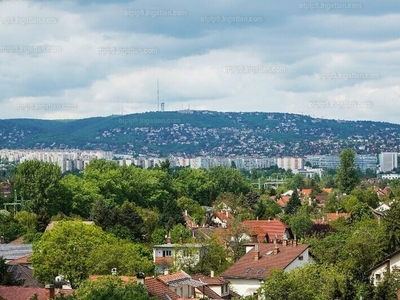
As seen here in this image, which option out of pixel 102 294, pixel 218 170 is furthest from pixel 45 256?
pixel 218 170

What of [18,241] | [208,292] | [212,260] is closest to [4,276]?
[208,292]

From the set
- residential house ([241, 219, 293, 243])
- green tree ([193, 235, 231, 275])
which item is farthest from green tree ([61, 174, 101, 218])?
green tree ([193, 235, 231, 275])

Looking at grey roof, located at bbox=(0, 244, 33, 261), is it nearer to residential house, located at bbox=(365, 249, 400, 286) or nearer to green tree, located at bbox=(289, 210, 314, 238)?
residential house, located at bbox=(365, 249, 400, 286)

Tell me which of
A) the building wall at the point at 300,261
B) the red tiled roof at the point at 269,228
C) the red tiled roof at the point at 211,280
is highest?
the building wall at the point at 300,261

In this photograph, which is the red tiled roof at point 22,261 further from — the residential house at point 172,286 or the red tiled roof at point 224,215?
the red tiled roof at point 224,215

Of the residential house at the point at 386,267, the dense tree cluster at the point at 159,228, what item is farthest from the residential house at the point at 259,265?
the residential house at the point at 386,267
